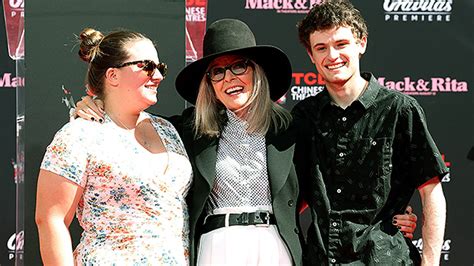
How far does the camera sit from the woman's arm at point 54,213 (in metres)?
2.57

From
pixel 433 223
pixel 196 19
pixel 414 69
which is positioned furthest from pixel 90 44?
pixel 414 69

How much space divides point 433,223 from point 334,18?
84cm

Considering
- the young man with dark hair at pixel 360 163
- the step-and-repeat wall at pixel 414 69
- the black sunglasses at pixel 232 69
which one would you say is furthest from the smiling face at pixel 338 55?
the step-and-repeat wall at pixel 414 69

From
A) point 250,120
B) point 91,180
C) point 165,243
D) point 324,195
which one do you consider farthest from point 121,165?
point 324,195

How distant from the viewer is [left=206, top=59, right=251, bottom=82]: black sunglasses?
2906 millimetres

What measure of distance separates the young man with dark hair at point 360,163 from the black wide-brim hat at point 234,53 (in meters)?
0.18

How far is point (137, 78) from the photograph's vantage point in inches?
109

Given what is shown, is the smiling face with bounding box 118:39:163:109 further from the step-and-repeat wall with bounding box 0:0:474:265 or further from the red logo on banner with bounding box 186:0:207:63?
the step-and-repeat wall with bounding box 0:0:474:265

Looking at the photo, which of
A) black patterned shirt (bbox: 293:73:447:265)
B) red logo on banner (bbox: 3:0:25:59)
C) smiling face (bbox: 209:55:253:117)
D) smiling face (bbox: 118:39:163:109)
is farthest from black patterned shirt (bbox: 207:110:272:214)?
red logo on banner (bbox: 3:0:25:59)

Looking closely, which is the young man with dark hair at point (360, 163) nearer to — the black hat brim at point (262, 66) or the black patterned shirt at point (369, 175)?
the black patterned shirt at point (369, 175)

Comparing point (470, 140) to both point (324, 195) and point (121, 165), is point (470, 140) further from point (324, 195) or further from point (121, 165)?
point (121, 165)

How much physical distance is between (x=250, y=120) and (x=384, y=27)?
186 cm

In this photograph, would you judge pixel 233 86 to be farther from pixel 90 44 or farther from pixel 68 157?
pixel 68 157

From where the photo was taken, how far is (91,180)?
8.63 feet
